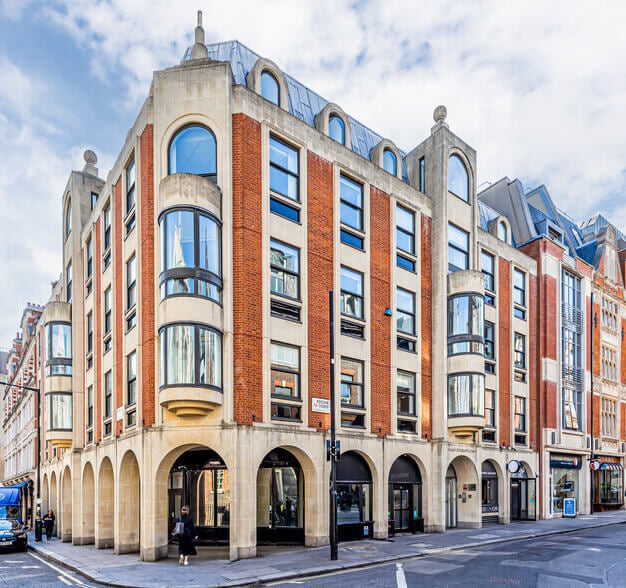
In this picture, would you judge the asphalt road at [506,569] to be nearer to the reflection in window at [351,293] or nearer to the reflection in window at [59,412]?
the reflection in window at [351,293]

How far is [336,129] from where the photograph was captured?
23.7m

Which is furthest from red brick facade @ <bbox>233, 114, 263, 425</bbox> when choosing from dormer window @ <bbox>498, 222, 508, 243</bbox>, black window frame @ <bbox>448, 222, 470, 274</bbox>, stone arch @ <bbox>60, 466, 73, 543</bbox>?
dormer window @ <bbox>498, 222, 508, 243</bbox>

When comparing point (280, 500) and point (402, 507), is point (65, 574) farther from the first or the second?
point (402, 507)

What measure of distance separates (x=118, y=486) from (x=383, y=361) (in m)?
11.0

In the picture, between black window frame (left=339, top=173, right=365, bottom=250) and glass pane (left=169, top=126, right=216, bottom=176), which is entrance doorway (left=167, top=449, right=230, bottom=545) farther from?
glass pane (left=169, top=126, right=216, bottom=176)

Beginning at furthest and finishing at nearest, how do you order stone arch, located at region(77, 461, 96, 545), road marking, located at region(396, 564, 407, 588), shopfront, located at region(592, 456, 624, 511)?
1. shopfront, located at region(592, 456, 624, 511)
2. stone arch, located at region(77, 461, 96, 545)
3. road marking, located at region(396, 564, 407, 588)

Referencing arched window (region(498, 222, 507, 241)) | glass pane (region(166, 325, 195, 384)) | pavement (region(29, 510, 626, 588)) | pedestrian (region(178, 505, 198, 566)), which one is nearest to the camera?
pavement (region(29, 510, 626, 588))

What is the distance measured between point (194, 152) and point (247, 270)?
448cm

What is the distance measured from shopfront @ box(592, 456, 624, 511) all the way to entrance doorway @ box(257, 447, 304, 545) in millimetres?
25134

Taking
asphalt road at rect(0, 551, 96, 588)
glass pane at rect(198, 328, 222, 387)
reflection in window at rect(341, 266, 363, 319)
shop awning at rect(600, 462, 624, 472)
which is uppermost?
reflection in window at rect(341, 266, 363, 319)

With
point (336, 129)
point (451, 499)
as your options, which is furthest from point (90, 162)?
point (451, 499)

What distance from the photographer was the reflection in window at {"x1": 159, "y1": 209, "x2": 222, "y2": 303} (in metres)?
17.8

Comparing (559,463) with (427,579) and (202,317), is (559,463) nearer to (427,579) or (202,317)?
(427,579)

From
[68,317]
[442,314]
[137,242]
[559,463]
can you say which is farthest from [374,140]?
[559,463]
